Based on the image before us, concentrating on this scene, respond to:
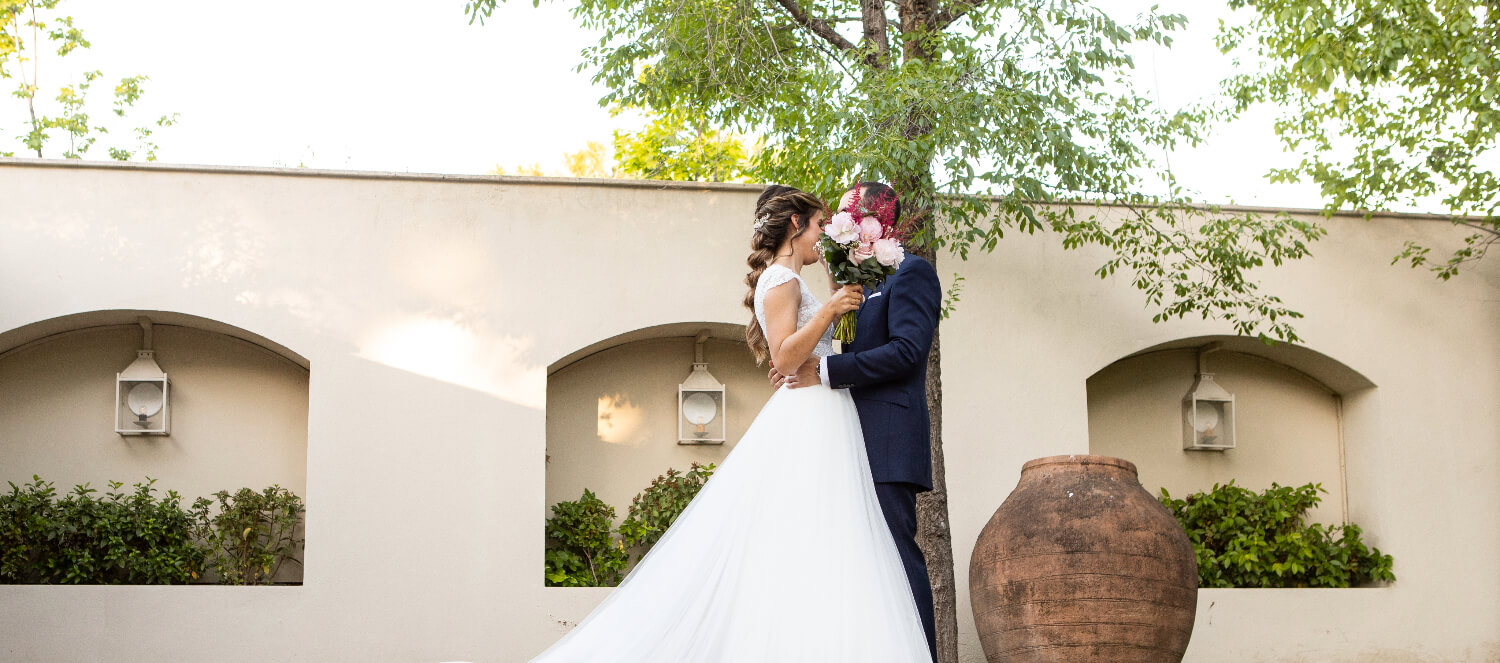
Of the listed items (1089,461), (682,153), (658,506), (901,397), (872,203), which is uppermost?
(682,153)

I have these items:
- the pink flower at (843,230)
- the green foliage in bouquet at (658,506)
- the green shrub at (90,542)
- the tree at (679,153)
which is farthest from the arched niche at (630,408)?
the tree at (679,153)

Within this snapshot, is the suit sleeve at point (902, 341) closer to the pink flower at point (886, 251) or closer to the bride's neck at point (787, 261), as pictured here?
the pink flower at point (886, 251)

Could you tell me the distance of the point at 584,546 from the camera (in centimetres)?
732

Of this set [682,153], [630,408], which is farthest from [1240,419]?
[682,153]

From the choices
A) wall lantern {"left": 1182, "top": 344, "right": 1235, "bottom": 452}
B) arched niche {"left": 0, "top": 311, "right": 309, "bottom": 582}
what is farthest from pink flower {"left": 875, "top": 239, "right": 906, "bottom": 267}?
wall lantern {"left": 1182, "top": 344, "right": 1235, "bottom": 452}

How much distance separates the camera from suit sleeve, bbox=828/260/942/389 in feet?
10.8

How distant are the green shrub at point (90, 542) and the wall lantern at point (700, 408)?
2872mm

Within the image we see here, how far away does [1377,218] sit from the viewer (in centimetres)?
805

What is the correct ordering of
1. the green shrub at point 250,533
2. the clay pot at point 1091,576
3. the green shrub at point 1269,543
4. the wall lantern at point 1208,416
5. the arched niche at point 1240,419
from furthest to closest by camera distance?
1. the arched niche at point 1240,419
2. the wall lantern at point 1208,416
3. the green shrub at point 1269,543
4. the green shrub at point 250,533
5. the clay pot at point 1091,576

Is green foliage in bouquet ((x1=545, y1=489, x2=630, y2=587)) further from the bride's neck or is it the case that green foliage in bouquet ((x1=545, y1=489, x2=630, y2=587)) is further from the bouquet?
the bouquet

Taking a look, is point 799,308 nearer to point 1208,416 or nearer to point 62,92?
point 1208,416

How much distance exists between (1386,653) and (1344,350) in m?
1.87

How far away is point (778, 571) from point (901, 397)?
1.95 feet

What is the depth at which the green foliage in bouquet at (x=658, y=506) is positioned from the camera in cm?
739
